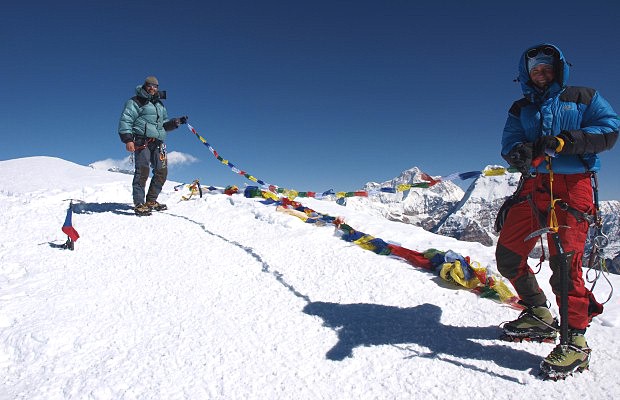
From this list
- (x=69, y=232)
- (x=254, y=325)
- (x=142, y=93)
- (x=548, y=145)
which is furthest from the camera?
(x=142, y=93)

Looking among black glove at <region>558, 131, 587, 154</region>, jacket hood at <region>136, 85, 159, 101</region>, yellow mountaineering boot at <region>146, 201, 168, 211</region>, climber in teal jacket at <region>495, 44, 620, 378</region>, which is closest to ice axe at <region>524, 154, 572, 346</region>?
climber in teal jacket at <region>495, 44, 620, 378</region>

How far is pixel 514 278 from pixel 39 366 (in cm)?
439

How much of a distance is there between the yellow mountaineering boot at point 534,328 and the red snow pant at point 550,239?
0.13 metres

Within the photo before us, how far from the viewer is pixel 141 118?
318 inches

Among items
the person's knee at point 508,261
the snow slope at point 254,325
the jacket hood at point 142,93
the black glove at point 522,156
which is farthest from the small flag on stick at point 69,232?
the black glove at point 522,156

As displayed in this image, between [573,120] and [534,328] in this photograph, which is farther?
[534,328]

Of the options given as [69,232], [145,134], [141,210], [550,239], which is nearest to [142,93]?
[145,134]

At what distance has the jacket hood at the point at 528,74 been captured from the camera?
3.20m

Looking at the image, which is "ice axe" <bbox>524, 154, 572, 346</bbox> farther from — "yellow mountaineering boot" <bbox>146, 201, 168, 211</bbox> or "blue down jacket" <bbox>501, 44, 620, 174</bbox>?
"yellow mountaineering boot" <bbox>146, 201, 168, 211</bbox>

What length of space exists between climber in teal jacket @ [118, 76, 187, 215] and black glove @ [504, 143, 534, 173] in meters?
7.15

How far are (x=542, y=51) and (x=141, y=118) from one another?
737 cm

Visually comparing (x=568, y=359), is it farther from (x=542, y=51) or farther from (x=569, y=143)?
(x=542, y=51)

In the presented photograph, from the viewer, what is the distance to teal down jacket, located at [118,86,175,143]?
25.8ft

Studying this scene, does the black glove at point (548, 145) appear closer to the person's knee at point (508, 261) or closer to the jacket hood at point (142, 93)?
the person's knee at point (508, 261)
